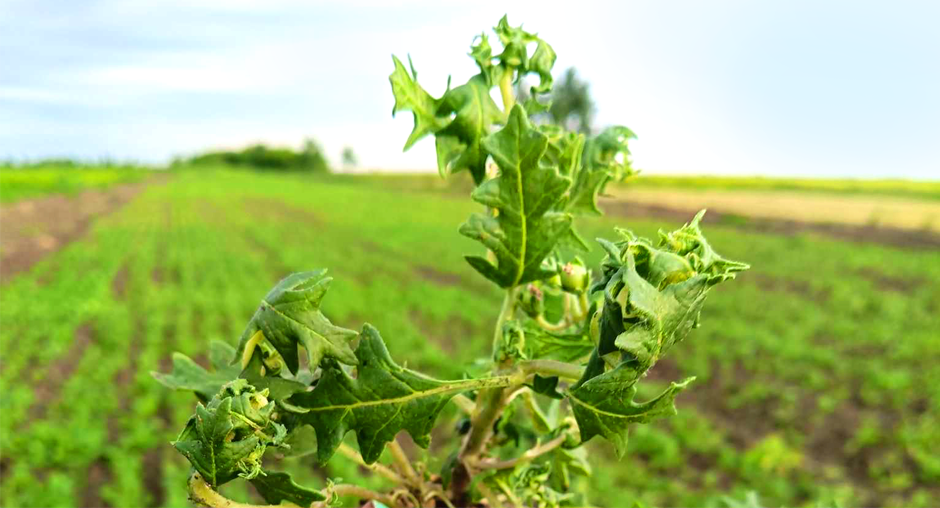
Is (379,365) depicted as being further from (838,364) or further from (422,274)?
(422,274)

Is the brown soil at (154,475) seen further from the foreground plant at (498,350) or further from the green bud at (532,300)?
the green bud at (532,300)

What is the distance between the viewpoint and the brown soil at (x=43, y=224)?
63.1 feet

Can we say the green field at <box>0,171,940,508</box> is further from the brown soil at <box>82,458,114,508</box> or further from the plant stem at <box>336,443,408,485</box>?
the plant stem at <box>336,443,408,485</box>

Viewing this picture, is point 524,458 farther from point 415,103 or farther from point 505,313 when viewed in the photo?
point 415,103

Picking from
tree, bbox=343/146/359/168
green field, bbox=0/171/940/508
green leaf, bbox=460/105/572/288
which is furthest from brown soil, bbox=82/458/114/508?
tree, bbox=343/146/359/168

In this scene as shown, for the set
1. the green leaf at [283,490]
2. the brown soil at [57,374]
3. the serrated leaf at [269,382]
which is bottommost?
the brown soil at [57,374]

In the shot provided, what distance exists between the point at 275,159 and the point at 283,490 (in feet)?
338

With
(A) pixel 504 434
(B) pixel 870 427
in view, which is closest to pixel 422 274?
(B) pixel 870 427

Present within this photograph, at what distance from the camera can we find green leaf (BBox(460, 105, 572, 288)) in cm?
86

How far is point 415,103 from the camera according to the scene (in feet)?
3.33

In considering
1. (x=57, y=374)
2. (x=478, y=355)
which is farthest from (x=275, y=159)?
(x=478, y=355)

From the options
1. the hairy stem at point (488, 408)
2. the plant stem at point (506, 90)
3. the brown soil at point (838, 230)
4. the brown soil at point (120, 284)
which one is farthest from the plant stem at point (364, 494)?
the brown soil at point (838, 230)

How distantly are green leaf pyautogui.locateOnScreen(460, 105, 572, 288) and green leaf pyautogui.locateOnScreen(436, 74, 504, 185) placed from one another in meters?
0.12

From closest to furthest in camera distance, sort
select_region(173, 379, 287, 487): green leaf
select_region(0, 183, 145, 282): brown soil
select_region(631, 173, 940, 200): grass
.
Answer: select_region(173, 379, 287, 487): green leaf, select_region(0, 183, 145, 282): brown soil, select_region(631, 173, 940, 200): grass
